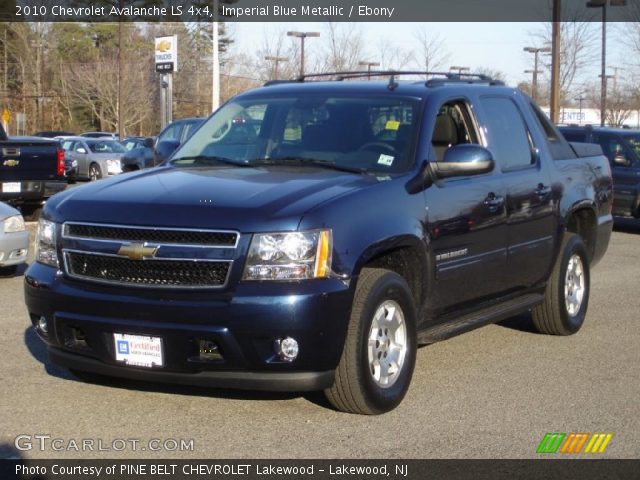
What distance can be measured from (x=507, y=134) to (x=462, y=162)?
1319 mm

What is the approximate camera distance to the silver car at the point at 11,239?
10500mm

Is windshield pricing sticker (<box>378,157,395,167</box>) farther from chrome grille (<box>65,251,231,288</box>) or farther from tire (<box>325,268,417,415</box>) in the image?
chrome grille (<box>65,251,231,288</box>)

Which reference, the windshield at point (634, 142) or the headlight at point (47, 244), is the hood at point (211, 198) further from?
the windshield at point (634, 142)

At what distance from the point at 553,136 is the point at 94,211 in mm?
4304

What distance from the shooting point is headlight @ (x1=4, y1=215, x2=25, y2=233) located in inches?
419

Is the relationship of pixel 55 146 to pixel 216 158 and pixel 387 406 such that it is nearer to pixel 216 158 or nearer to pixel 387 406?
pixel 216 158

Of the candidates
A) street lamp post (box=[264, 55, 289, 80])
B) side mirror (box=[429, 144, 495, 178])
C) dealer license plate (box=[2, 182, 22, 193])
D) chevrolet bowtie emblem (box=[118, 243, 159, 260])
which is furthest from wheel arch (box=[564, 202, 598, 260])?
street lamp post (box=[264, 55, 289, 80])

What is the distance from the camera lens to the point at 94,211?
5.50 m

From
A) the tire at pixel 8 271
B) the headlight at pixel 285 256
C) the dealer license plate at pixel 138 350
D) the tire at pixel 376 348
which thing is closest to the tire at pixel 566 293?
the tire at pixel 376 348

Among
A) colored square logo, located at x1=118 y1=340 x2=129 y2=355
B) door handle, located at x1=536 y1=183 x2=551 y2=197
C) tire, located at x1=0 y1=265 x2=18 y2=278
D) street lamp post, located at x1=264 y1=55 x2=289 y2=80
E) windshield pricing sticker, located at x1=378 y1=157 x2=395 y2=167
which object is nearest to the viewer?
colored square logo, located at x1=118 y1=340 x2=129 y2=355

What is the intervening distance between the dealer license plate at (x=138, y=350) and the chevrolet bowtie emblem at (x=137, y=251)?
1.41 feet

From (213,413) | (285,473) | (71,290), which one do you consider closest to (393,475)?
(285,473)

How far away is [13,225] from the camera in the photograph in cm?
1072

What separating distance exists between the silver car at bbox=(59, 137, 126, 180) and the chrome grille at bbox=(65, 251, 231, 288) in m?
27.5
